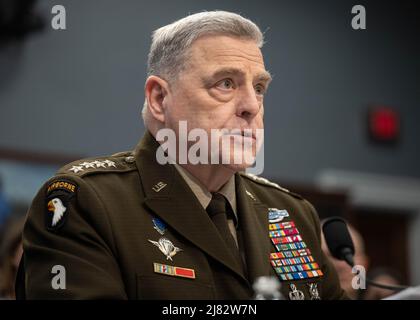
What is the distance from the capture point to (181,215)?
5.41ft

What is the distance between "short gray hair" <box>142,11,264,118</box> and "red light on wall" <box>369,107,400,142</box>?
3.63 meters

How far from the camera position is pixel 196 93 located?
1.70 m

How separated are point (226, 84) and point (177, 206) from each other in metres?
0.32

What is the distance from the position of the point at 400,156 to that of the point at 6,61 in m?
3.02

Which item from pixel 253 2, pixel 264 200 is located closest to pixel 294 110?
pixel 253 2

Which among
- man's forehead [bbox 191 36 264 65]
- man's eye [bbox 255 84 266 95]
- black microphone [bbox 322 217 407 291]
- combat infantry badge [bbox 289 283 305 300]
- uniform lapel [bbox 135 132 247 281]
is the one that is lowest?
combat infantry badge [bbox 289 283 305 300]

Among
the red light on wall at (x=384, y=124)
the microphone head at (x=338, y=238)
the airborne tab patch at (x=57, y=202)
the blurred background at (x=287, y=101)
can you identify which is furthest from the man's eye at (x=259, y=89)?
the red light on wall at (x=384, y=124)

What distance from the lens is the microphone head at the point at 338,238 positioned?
6.08 feet

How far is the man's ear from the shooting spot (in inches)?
70.0

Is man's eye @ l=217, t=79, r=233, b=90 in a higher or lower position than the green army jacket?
higher

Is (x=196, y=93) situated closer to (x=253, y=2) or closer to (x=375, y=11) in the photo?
(x=253, y=2)

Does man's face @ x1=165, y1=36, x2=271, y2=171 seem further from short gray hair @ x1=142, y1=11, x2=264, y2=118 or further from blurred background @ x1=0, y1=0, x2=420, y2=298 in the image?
blurred background @ x1=0, y1=0, x2=420, y2=298

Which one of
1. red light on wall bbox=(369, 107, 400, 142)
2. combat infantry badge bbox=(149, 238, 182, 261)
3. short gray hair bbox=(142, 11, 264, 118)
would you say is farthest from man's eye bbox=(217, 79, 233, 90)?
red light on wall bbox=(369, 107, 400, 142)

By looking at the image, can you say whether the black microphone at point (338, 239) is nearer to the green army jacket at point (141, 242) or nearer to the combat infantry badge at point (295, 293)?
the green army jacket at point (141, 242)
